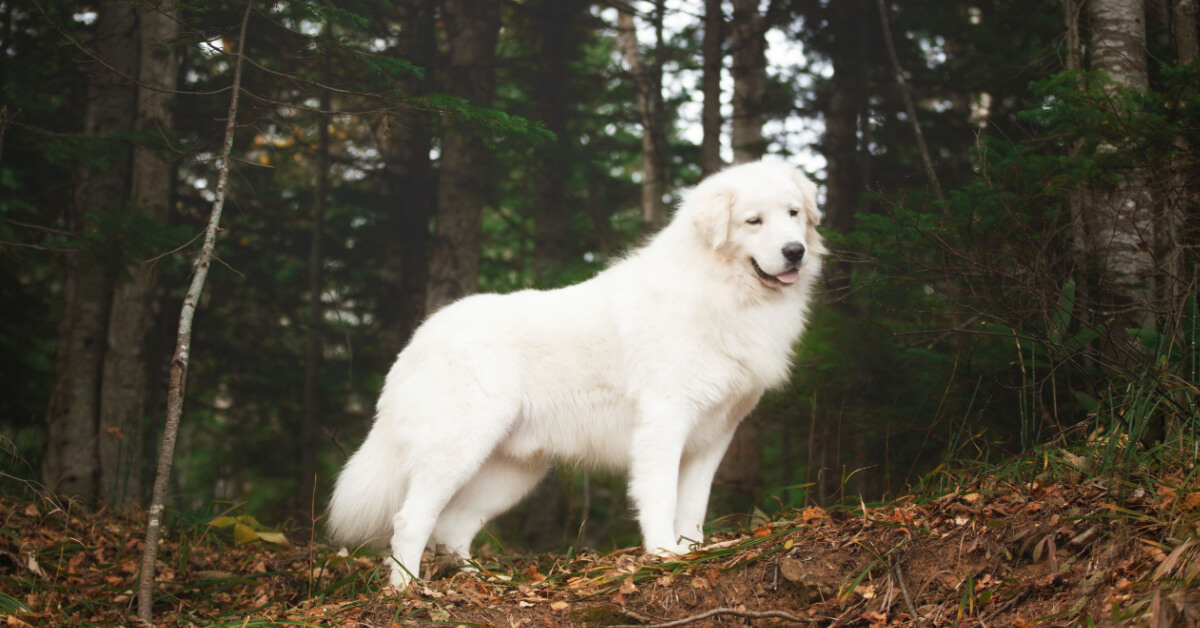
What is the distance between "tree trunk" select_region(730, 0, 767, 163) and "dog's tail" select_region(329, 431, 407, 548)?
16.6ft

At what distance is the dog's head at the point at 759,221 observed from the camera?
393 centimetres

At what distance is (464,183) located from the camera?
6875 millimetres

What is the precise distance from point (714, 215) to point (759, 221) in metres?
0.25

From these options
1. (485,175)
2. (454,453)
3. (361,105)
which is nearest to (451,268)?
(485,175)

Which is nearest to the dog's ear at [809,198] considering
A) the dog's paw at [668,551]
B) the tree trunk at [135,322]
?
the dog's paw at [668,551]

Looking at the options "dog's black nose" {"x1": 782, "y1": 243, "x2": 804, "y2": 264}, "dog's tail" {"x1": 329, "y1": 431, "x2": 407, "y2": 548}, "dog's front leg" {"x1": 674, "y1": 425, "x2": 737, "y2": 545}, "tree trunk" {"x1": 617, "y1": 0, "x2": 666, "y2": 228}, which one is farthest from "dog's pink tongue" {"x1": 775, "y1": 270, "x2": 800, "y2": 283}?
"tree trunk" {"x1": 617, "y1": 0, "x2": 666, "y2": 228}

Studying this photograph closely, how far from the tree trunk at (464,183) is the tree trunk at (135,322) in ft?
7.50

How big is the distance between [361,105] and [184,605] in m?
A: 3.13

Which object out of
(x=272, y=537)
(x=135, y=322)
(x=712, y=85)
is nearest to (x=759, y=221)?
(x=712, y=85)

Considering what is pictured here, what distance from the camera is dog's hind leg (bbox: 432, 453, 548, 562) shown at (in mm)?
4469

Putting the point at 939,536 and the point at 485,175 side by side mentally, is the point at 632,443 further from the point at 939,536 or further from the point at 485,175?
the point at 485,175

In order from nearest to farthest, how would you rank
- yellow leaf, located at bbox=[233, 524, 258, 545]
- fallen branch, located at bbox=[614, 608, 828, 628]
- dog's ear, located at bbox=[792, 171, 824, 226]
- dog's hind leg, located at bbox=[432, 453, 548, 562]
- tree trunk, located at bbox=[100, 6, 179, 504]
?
fallen branch, located at bbox=[614, 608, 828, 628] → dog's ear, located at bbox=[792, 171, 824, 226] → dog's hind leg, located at bbox=[432, 453, 548, 562] → yellow leaf, located at bbox=[233, 524, 258, 545] → tree trunk, located at bbox=[100, 6, 179, 504]

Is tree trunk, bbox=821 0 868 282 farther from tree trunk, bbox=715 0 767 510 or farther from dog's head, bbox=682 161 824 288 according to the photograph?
dog's head, bbox=682 161 824 288

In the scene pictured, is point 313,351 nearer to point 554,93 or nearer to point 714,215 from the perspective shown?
point 554,93
